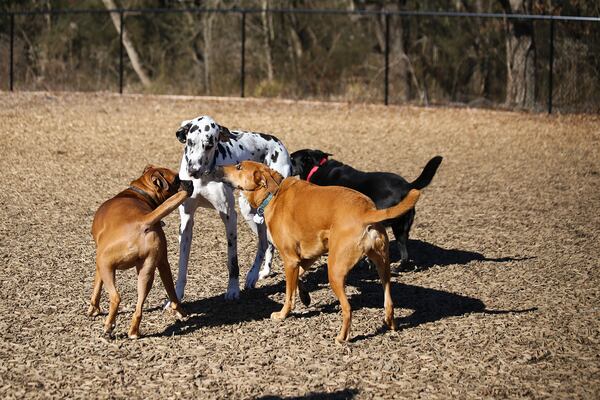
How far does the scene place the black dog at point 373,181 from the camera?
30.5ft

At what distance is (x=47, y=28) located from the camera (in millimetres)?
31266

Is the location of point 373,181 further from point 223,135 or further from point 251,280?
point 223,135

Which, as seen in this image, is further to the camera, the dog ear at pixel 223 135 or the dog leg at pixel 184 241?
the dog ear at pixel 223 135

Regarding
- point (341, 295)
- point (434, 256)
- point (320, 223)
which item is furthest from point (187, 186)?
point (434, 256)

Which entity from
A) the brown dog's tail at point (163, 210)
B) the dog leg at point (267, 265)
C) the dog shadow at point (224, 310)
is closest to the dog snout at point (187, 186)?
the brown dog's tail at point (163, 210)

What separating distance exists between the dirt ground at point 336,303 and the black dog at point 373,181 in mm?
485

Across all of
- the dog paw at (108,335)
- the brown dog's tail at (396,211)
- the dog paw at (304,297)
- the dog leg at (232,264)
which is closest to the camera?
the brown dog's tail at (396,211)

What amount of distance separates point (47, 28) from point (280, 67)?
8155 mm

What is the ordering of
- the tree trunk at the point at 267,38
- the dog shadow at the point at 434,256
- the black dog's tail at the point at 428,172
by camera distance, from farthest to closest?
the tree trunk at the point at 267,38, the dog shadow at the point at 434,256, the black dog's tail at the point at 428,172

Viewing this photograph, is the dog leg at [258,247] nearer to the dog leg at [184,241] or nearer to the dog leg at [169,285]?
the dog leg at [184,241]

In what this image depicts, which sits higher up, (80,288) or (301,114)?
(301,114)

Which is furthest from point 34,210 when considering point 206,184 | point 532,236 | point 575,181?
point 575,181

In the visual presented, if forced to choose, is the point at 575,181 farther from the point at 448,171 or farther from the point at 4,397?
the point at 4,397

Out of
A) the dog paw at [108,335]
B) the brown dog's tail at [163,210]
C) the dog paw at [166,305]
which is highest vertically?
the brown dog's tail at [163,210]
